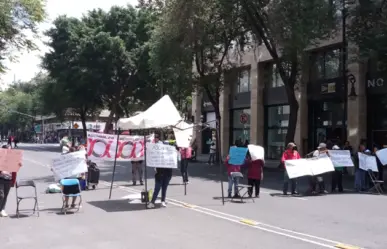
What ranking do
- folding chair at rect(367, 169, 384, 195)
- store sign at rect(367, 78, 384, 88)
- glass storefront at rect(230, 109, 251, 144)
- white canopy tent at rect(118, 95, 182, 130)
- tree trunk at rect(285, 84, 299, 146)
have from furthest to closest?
1. glass storefront at rect(230, 109, 251, 144)
2. tree trunk at rect(285, 84, 299, 146)
3. store sign at rect(367, 78, 384, 88)
4. folding chair at rect(367, 169, 384, 195)
5. white canopy tent at rect(118, 95, 182, 130)

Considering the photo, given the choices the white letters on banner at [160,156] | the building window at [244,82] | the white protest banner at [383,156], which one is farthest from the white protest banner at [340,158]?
the building window at [244,82]

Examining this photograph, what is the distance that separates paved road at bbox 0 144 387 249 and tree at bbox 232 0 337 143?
886cm

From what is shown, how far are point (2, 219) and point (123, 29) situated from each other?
4131cm

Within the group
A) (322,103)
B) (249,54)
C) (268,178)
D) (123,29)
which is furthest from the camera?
(123,29)

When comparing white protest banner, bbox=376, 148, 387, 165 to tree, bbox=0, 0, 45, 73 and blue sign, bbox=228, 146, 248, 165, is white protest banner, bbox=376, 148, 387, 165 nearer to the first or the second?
blue sign, bbox=228, 146, 248, 165

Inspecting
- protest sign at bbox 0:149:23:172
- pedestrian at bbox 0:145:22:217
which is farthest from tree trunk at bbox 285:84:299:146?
pedestrian at bbox 0:145:22:217

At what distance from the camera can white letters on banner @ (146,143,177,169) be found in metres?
12.5

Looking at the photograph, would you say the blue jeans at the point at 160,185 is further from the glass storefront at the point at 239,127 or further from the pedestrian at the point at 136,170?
the glass storefront at the point at 239,127

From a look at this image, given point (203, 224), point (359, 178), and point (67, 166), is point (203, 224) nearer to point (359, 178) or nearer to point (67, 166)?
point (67, 166)

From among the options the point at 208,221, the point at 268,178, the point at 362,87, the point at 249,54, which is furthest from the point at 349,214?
the point at 249,54

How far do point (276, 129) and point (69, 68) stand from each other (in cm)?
2533

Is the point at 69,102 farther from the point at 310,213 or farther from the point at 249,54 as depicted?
the point at 310,213

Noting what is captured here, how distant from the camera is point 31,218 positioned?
417 inches

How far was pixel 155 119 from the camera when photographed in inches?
543
